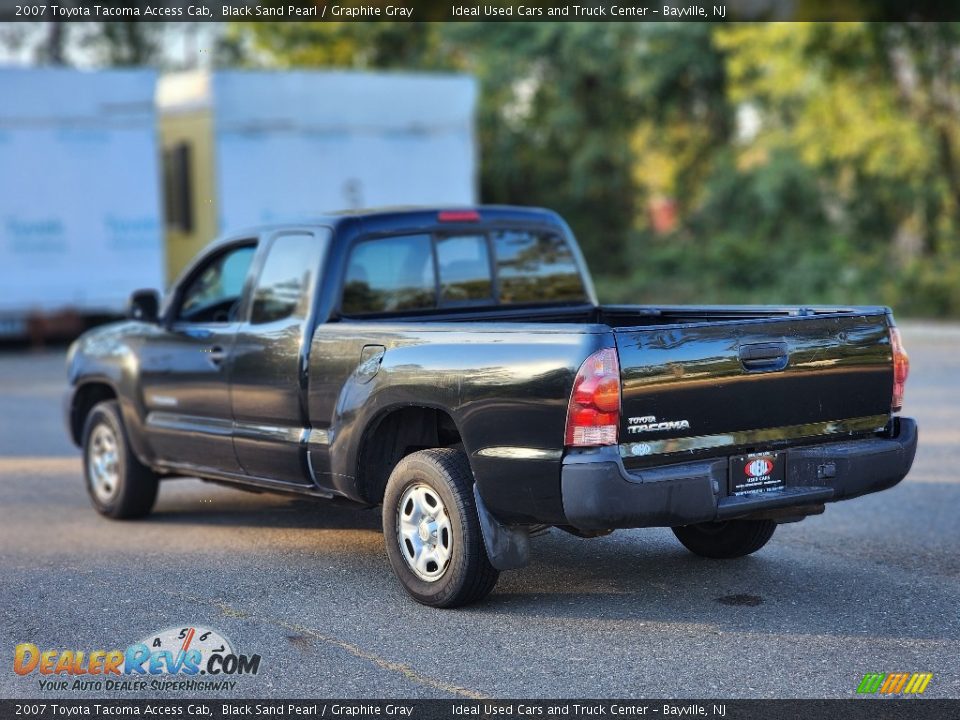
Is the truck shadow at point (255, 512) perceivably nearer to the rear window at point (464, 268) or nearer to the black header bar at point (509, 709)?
the rear window at point (464, 268)

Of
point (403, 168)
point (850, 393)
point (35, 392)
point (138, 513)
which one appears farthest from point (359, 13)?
point (850, 393)

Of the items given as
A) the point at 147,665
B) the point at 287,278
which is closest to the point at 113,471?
the point at 287,278

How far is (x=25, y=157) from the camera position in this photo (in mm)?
20000

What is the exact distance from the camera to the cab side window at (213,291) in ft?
27.3

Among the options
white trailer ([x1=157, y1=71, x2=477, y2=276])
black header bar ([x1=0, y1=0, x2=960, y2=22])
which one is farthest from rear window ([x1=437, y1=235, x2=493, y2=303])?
black header bar ([x1=0, y1=0, x2=960, y2=22])

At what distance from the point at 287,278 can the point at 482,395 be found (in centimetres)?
187

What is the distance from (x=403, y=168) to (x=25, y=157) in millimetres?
5515

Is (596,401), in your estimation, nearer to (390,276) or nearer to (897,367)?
(897,367)

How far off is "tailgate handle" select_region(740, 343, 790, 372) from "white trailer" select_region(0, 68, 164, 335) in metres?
16.1

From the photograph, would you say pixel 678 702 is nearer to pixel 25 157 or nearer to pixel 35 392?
pixel 35 392

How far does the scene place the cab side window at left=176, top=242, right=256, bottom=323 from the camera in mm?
8312

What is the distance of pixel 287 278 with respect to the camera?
7492 mm

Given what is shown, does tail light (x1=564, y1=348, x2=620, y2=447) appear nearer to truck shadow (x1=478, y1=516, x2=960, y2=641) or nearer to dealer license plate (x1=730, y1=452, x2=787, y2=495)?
dealer license plate (x1=730, y1=452, x2=787, y2=495)

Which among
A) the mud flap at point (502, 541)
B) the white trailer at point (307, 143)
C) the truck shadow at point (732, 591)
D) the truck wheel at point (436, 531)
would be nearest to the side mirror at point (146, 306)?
the truck wheel at point (436, 531)
